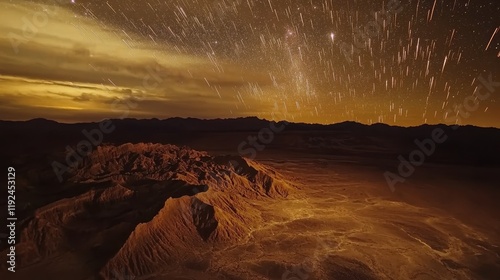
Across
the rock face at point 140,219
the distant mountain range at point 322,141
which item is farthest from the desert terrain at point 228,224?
the distant mountain range at point 322,141

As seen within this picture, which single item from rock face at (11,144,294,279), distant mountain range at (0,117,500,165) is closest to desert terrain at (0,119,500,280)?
rock face at (11,144,294,279)

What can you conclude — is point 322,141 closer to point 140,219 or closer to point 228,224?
point 228,224

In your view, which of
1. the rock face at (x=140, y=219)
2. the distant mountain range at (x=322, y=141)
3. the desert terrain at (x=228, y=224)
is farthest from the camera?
the distant mountain range at (x=322, y=141)

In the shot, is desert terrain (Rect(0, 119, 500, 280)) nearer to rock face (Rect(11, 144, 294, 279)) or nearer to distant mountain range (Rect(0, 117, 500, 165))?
rock face (Rect(11, 144, 294, 279))

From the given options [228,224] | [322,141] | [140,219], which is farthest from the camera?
[322,141]

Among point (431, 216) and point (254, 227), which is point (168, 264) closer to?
point (254, 227)

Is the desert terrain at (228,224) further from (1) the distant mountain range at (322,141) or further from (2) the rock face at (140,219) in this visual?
(1) the distant mountain range at (322,141)

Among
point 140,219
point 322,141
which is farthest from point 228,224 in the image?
point 322,141

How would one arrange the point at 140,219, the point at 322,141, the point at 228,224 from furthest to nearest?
the point at 322,141, the point at 228,224, the point at 140,219
